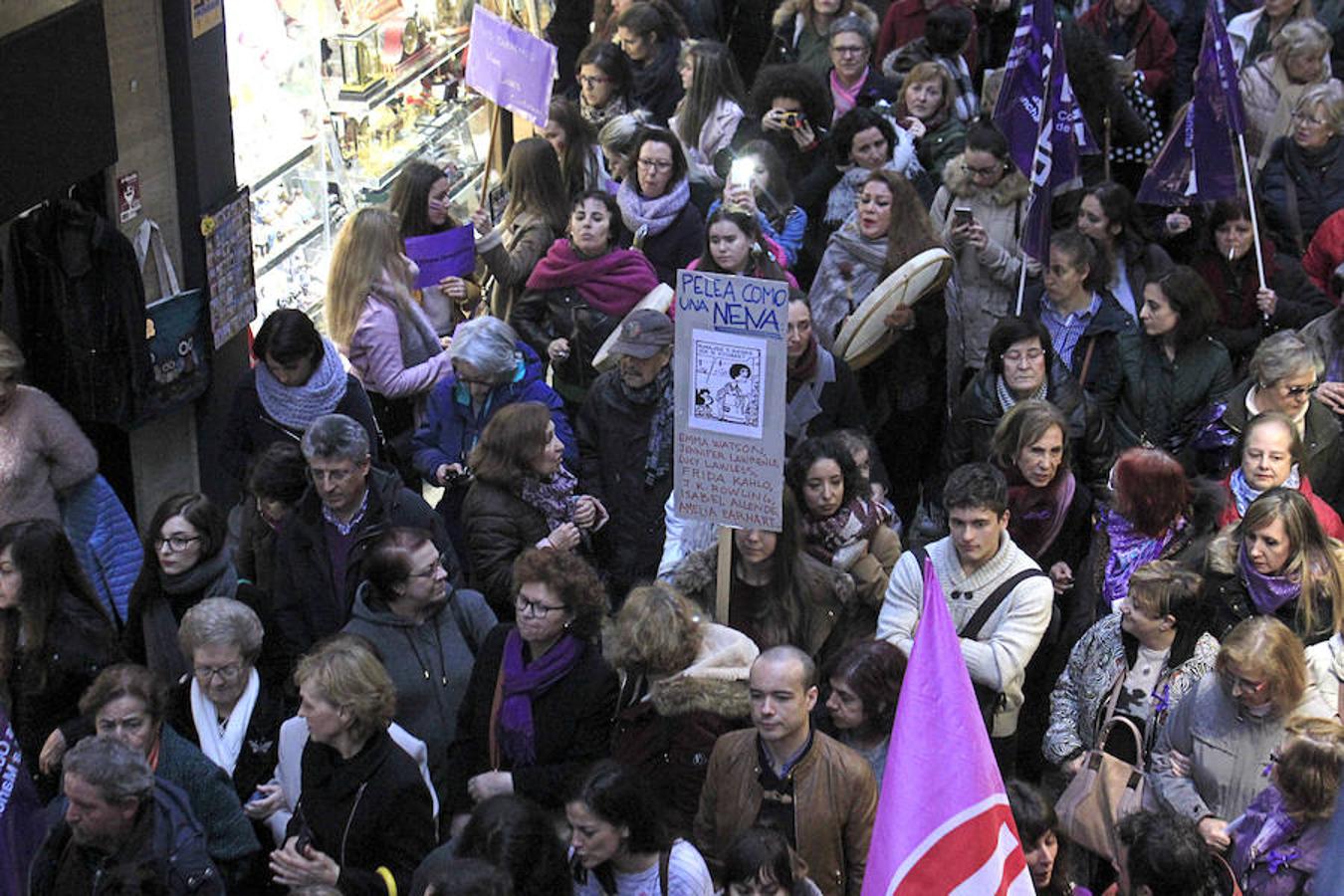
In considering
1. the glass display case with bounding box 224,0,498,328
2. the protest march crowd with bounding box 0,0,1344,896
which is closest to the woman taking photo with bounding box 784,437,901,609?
the protest march crowd with bounding box 0,0,1344,896

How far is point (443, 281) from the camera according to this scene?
946cm

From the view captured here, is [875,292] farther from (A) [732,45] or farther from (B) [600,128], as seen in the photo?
(A) [732,45]

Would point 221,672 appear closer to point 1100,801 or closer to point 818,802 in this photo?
point 818,802

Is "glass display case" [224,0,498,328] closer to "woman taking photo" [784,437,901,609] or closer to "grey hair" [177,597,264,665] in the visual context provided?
"woman taking photo" [784,437,901,609]

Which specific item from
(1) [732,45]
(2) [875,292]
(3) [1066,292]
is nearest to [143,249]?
(2) [875,292]

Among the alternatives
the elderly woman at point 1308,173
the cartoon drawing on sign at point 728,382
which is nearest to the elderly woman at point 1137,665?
the cartoon drawing on sign at point 728,382

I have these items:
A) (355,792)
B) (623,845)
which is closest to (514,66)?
(355,792)

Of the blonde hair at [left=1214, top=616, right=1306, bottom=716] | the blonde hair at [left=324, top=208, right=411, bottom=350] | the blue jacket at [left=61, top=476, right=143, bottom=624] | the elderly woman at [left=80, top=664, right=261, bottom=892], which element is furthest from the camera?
the blonde hair at [left=324, top=208, right=411, bottom=350]

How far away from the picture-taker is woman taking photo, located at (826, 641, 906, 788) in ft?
20.4

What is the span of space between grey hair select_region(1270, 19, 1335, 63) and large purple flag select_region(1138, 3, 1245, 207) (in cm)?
117

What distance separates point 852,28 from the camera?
11.4m

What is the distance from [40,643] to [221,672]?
0.60 metres

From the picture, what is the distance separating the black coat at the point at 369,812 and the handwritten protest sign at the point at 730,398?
4.54ft

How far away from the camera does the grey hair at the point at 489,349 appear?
7977 millimetres
